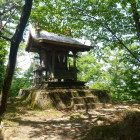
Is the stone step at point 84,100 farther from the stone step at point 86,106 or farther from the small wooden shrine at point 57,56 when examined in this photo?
the small wooden shrine at point 57,56

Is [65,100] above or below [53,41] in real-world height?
below

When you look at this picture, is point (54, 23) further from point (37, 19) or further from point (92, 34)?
point (92, 34)

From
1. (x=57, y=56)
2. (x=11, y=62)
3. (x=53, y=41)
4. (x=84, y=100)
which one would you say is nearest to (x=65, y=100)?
(x=84, y=100)

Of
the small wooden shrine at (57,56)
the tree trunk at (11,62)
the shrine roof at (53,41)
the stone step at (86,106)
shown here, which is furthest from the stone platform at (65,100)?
the shrine roof at (53,41)

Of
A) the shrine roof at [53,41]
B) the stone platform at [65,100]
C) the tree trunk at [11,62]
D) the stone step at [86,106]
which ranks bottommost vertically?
the stone step at [86,106]

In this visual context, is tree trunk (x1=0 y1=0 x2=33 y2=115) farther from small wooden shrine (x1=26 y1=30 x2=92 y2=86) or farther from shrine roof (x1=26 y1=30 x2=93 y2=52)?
small wooden shrine (x1=26 y1=30 x2=92 y2=86)

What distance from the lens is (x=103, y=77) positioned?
79.9 feet

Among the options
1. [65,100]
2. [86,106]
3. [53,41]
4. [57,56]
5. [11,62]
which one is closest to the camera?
[11,62]

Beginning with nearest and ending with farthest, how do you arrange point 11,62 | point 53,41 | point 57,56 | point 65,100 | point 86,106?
point 11,62
point 86,106
point 65,100
point 53,41
point 57,56

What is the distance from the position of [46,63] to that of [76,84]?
9.48ft

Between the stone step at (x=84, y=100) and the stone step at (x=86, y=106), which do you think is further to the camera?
the stone step at (x=84, y=100)

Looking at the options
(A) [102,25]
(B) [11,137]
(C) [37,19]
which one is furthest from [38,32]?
(B) [11,137]

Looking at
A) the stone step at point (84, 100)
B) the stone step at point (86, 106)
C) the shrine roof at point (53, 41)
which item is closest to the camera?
the stone step at point (86, 106)

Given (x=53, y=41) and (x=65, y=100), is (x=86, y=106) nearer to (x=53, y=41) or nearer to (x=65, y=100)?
(x=65, y=100)
